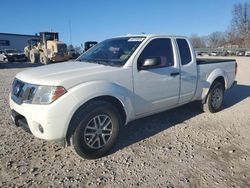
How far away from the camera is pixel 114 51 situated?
4.52 metres

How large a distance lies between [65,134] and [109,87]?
938 mm

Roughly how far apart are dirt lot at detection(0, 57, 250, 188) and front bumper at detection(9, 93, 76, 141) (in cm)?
54

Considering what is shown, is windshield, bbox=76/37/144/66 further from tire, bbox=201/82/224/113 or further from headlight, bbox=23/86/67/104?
tire, bbox=201/82/224/113

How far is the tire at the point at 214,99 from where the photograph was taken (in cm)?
591

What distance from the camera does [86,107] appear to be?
3.53 meters

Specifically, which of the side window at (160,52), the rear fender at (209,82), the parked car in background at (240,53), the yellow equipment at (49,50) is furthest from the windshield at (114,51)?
the parked car in background at (240,53)

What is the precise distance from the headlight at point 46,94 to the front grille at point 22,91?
9cm

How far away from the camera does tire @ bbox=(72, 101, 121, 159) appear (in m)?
3.52

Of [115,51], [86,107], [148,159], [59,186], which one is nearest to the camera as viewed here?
[59,186]

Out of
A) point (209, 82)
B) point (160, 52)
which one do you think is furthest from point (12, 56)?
point (160, 52)

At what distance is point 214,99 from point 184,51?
5.61ft

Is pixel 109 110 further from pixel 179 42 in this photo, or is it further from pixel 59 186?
pixel 179 42

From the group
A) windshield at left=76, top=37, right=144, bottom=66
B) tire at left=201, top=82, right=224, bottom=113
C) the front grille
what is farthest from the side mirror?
tire at left=201, top=82, right=224, bottom=113

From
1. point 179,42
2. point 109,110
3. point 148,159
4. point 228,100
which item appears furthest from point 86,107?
point 228,100
